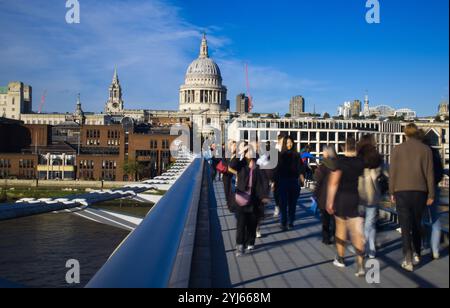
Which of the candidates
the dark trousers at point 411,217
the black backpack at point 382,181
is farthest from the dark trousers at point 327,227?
the dark trousers at point 411,217

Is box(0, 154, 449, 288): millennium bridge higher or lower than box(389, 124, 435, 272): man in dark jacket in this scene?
lower

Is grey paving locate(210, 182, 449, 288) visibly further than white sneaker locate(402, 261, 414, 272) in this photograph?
No

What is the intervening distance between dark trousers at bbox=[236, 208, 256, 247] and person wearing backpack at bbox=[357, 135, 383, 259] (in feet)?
4.10

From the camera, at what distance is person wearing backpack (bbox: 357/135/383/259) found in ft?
9.91

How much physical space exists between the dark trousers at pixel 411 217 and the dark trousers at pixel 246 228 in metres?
1.37

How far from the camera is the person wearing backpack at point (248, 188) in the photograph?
4469mm

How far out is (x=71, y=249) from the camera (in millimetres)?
22344

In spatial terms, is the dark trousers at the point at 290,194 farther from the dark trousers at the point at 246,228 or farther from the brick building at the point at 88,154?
the brick building at the point at 88,154

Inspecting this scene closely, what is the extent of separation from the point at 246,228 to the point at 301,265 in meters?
0.99

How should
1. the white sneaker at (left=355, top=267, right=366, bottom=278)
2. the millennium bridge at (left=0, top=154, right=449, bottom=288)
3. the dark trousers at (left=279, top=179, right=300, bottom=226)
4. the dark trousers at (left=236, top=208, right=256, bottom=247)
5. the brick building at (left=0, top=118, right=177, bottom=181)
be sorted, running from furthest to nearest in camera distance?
the brick building at (left=0, top=118, right=177, bottom=181) < the dark trousers at (left=279, top=179, right=300, bottom=226) < the dark trousers at (left=236, top=208, right=256, bottom=247) < the white sneaker at (left=355, top=267, right=366, bottom=278) < the millennium bridge at (left=0, top=154, right=449, bottom=288)

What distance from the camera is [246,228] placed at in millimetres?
4371

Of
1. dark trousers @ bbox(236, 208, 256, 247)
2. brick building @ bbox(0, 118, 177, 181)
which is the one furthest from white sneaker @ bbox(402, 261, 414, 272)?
brick building @ bbox(0, 118, 177, 181)

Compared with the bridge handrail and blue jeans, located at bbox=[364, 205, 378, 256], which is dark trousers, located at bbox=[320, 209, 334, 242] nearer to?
blue jeans, located at bbox=[364, 205, 378, 256]
